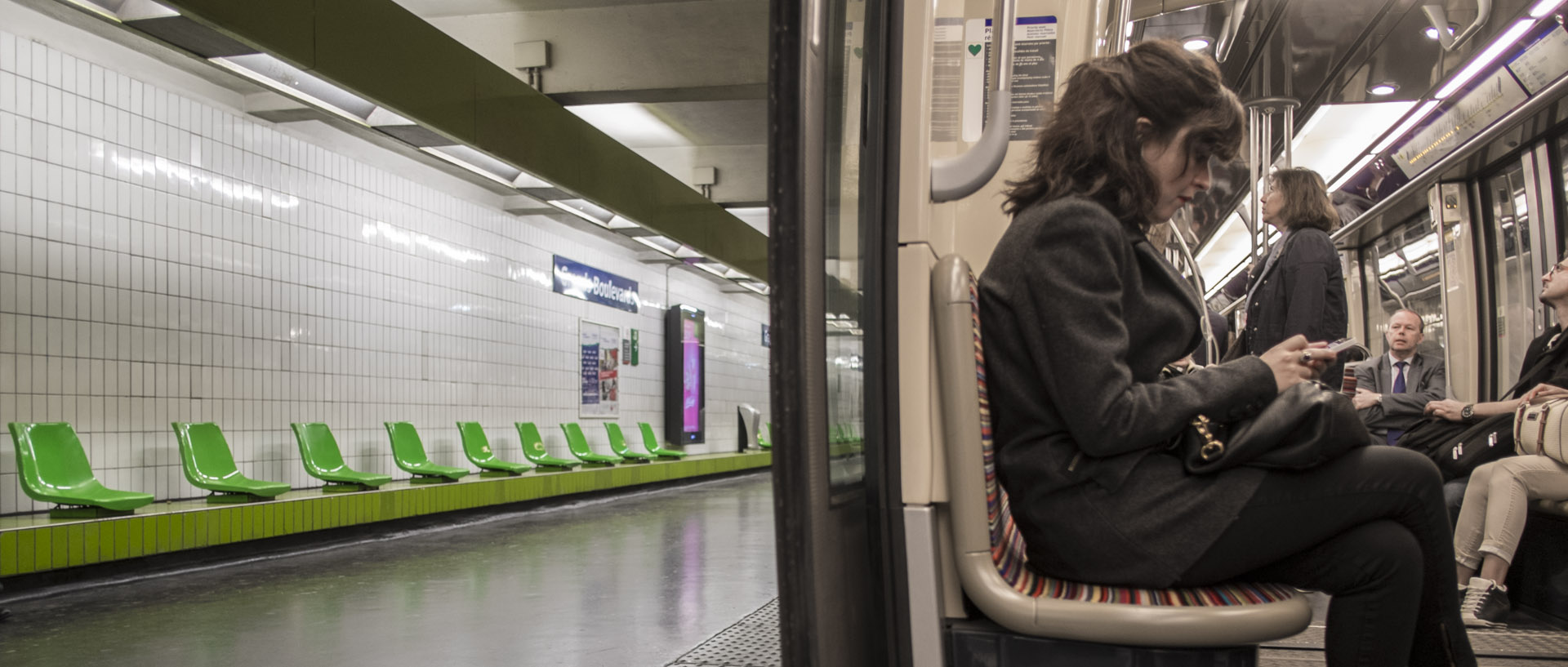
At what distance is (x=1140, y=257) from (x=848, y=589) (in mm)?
616

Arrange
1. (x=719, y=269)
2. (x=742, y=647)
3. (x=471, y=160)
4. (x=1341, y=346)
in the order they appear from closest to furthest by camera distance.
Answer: (x=1341, y=346)
(x=742, y=647)
(x=471, y=160)
(x=719, y=269)

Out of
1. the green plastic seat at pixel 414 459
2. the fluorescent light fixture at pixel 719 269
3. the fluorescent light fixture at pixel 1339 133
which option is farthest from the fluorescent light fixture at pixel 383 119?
the fluorescent light fixture at pixel 719 269

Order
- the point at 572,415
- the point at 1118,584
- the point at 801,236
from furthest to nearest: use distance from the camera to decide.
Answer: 1. the point at 572,415
2. the point at 1118,584
3. the point at 801,236

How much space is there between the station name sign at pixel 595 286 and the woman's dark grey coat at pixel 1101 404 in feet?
37.9

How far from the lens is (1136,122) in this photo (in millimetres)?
1472

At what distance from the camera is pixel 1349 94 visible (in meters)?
5.30

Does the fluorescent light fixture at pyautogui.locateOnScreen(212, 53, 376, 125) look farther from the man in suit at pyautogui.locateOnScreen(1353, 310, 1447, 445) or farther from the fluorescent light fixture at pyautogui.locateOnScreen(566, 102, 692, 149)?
the man in suit at pyautogui.locateOnScreen(1353, 310, 1447, 445)

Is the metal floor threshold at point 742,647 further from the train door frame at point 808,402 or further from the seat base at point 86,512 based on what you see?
the seat base at point 86,512

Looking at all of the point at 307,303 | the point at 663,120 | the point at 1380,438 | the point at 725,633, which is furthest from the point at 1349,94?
the point at 307,303

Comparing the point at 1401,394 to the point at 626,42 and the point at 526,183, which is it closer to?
the point at 626,42

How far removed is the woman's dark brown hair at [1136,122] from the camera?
4.74 feet

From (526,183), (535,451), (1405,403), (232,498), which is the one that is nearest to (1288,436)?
(1405,403)

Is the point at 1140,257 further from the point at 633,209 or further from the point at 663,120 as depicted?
the point at 663,120

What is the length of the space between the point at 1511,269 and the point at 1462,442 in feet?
8.54
